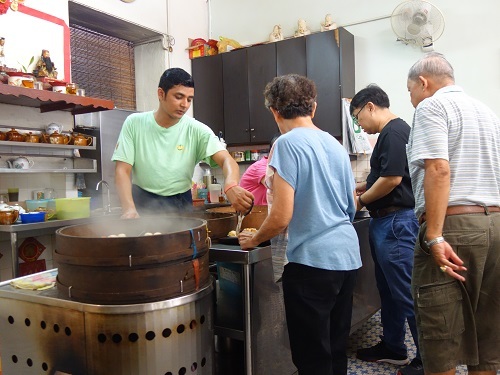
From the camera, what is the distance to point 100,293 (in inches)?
52.1

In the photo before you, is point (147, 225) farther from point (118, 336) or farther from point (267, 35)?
point (267, 35)

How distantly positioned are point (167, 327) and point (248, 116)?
4.03 m

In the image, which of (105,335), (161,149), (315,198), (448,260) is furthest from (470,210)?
(161,149)

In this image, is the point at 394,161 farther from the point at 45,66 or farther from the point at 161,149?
the point at 45,66

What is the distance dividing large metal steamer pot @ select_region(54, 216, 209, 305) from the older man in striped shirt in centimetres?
87

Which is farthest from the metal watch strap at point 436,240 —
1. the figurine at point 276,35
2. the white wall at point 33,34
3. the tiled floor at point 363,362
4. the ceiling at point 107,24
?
the ceiling at point 107,24

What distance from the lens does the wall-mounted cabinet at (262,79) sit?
462cm

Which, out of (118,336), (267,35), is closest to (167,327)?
(118,336)

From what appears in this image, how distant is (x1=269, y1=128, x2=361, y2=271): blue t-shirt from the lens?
1.53 m

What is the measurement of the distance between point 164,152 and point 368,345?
6.19ft

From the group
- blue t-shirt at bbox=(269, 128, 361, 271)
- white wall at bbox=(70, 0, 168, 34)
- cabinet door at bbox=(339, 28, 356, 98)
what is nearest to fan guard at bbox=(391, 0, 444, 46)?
cabinet door at bbox=(339, 28, 356, 98)

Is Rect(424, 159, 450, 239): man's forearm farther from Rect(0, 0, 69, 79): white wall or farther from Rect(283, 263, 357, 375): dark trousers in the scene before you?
Rect(0, 0, 69, 79): white wall

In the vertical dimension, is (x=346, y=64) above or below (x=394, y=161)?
above

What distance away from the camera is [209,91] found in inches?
216
